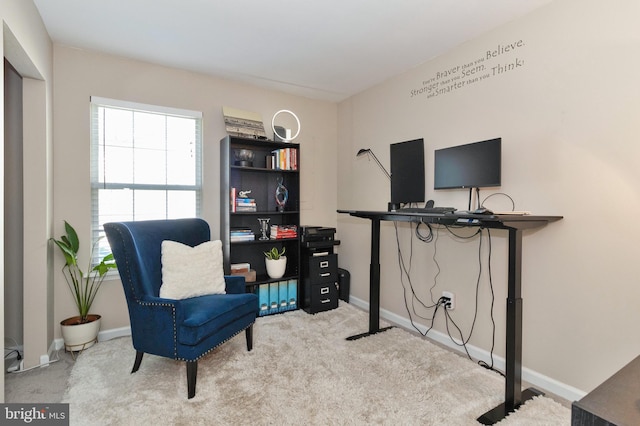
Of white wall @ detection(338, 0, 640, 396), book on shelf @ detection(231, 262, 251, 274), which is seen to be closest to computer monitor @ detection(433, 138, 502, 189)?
white wall @ detection(338, 0, 640, 396)

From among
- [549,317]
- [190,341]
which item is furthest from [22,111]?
[549,317]

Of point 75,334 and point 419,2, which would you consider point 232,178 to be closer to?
point 75,334

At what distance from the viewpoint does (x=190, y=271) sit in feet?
7.57

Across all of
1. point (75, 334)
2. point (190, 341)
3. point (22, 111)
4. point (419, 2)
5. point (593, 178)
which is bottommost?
point (75, 334)

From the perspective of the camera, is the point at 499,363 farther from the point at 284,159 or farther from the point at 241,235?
the point at 284,159

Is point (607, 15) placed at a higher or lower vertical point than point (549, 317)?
higher

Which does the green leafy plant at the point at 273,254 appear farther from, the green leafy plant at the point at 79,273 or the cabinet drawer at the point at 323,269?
the green leafy plant at the point at 79,273

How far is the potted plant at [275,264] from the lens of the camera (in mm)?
3309

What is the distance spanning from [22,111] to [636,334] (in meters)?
4.14

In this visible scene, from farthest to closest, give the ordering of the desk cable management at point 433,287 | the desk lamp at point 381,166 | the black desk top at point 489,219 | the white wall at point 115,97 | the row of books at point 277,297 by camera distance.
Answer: the row of books at point 277,297
the desk lamp at point 381,166
the white wall at point 115,97
the desk cable management at point 433,287
the black desk top at point 489,219

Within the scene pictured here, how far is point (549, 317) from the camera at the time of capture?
2.05 m

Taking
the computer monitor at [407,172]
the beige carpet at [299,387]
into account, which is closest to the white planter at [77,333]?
the beige carpet at [299,387]

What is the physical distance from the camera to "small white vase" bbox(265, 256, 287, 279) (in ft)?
10.8

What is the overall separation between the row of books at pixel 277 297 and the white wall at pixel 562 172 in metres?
1.49
